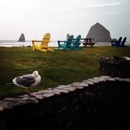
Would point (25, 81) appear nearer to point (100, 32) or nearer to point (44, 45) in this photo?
point (44, 45)

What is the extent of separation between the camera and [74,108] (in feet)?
10.5

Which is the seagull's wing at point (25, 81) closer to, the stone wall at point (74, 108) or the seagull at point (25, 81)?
the seagull at point (25, 81)

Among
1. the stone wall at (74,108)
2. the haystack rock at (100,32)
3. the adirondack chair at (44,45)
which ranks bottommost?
the stone wall at (74,108)

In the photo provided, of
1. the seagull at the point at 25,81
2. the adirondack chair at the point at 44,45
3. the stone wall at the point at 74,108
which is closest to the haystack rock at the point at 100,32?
the adirondack chair at the point at 44,45

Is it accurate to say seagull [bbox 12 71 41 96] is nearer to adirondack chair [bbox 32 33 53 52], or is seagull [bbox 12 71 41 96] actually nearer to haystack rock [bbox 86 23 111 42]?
adirondack chair [bbox 32 33 53 52]

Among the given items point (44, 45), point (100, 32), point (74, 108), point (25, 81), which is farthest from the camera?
point (100, 32)

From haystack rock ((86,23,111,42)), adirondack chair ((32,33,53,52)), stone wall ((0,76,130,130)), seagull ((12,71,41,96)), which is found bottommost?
stone wall ((0,76,130,130))

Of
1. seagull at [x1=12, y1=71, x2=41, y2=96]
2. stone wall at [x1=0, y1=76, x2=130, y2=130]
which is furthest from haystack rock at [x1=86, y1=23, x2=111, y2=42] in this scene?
seagull at [x1=12, y1=71, x2=41, y2=96]

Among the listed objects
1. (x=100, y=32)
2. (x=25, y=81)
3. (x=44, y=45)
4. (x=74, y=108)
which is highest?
(x=100, y=32)

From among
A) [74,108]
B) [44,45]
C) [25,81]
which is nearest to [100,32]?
[44,45]

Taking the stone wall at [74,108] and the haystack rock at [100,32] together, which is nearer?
the stone wall at [74,108]

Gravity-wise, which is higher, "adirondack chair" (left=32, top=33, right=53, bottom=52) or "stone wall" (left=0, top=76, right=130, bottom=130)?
"adirondack chair" (left=32, top=33, right=53, bottom=52)

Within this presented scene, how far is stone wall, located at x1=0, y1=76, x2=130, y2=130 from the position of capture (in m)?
2.44

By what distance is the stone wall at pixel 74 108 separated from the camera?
244cm
